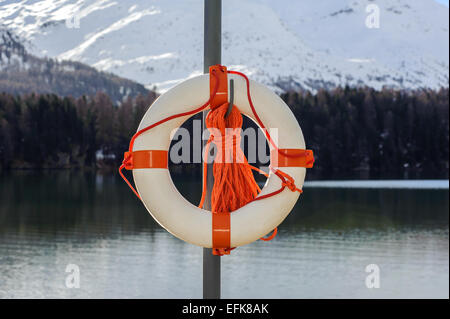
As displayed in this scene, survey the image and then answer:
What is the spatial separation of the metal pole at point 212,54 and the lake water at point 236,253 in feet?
28.3

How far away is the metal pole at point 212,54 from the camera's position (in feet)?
8.23

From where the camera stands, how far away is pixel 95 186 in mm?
28828

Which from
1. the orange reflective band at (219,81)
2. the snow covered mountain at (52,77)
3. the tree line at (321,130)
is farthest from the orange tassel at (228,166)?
the snow covered mountain at (52,77)

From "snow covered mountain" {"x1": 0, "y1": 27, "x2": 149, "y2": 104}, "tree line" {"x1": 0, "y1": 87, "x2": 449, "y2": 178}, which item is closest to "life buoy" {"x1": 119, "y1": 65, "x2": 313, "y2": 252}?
"tree line" {"x1": 0, "y1": 87, "x2": 449, "y2": 178}

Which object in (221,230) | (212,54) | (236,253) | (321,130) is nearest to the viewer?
(221,230)

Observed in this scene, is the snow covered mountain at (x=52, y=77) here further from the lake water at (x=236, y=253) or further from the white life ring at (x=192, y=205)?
the white life ring at (x=192, y=205)

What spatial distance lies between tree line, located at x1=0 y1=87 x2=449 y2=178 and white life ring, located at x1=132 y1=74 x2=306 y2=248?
3998cm

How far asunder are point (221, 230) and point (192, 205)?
0.14 metres

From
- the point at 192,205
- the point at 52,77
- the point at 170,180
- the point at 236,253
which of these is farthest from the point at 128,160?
the point at 52,77

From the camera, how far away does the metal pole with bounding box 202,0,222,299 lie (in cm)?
251

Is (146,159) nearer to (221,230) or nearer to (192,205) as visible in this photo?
(192,205)

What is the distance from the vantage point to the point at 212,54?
2.50 meters

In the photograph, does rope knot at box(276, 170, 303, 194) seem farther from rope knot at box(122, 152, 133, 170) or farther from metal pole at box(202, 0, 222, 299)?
rope knot at box(122, 152, 133, 170)
